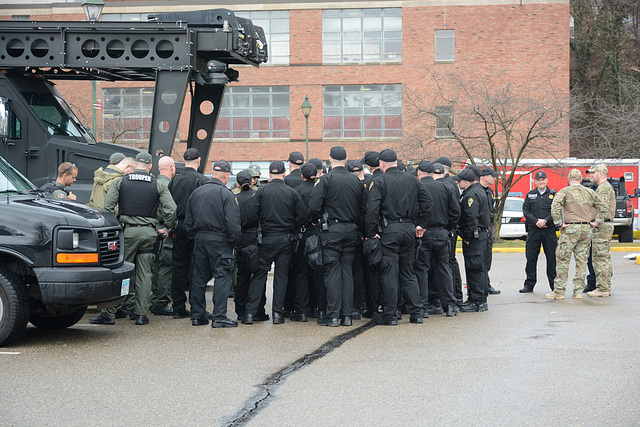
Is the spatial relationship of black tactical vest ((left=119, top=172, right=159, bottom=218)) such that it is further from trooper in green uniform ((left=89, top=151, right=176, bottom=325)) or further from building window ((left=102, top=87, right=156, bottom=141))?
building window ((left=102, top=87, right=156, bottom=141))

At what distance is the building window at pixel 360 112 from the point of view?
44531 millimetres

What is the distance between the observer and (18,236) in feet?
26.2

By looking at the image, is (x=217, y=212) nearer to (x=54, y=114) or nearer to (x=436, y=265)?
(x=436, y=265)

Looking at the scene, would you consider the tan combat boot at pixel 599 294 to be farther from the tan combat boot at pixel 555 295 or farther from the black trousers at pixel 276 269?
the black trousers at pixel 276 269

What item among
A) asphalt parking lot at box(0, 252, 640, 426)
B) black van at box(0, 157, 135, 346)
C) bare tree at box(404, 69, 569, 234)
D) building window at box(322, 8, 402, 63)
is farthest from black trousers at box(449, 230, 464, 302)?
building window at box(322, 8, 402, 63)

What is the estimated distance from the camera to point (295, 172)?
36.9ft

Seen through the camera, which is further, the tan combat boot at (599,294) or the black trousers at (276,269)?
the tan combat boot at (599,294)

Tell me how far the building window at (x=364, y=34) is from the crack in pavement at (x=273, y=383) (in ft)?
120

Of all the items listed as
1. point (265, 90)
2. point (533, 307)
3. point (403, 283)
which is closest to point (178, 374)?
point (403, 283)

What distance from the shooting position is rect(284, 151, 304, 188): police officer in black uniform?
10922 mm

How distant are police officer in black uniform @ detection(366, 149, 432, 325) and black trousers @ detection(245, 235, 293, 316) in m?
1.08

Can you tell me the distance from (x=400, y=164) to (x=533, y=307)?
2729 mm

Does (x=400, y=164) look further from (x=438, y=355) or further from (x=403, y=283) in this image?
(x=438, y=355)

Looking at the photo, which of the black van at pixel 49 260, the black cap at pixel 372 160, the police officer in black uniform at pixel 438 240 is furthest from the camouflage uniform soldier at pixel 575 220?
the black van at pixel 49 260
